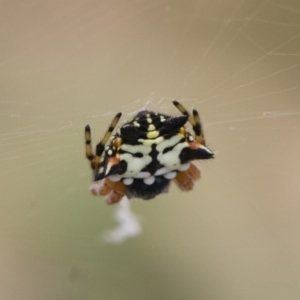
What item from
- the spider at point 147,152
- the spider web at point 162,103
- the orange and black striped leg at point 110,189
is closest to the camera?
the spider at point 147,152

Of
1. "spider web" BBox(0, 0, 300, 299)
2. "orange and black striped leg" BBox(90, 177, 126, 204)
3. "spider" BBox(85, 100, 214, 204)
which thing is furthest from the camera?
"spider web" BBox(0, 0, 300, 299)

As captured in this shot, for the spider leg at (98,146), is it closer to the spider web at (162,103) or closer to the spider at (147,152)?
the spider at (147,152)

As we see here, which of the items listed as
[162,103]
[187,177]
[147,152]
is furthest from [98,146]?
[162,103]

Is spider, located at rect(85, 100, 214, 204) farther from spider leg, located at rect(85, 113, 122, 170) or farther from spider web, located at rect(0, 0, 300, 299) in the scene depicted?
spider web, located at rect(0, 0, 300, 299)

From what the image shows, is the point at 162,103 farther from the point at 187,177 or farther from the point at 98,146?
the point at 98,146

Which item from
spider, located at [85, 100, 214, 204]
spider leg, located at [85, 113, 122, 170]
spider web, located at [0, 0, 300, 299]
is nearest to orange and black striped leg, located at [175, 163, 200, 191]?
spider, located at [85, 100, 214, 204]

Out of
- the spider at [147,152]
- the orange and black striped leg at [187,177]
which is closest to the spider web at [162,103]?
the orange and black striped leg at [187,177]

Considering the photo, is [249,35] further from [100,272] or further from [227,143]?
[100,272]
